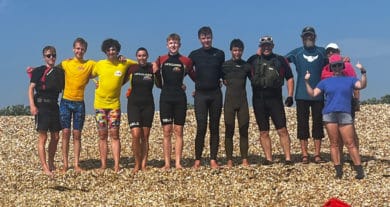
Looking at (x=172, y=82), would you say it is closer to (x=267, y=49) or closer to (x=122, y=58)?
(x=122, y=58)

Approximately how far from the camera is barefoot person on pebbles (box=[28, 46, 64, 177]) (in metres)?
9.97

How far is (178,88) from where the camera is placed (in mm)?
9742

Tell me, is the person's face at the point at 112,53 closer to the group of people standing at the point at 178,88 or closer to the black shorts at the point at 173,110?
the group of people standing at the point at 178,88

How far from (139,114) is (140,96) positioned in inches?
12.8

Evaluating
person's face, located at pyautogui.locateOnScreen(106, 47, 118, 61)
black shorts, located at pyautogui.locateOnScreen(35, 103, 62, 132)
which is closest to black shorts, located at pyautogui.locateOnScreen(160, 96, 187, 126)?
person's face, located at pyautogui.locateOnScreen(106, 47, 118, 61)

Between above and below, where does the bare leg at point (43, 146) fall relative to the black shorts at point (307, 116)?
below

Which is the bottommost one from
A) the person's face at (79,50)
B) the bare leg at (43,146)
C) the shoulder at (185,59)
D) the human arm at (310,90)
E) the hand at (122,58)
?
the bare leg at (43,146)

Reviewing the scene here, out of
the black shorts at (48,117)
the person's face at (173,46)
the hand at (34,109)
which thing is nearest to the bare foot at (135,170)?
the black shorts at (48,117)

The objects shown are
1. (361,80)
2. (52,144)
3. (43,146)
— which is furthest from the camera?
(52,144)

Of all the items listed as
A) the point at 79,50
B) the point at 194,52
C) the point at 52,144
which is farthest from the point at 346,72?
the point at 52,144

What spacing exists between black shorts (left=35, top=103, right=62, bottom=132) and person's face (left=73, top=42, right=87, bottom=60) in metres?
1.01

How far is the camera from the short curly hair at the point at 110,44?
9742 mm

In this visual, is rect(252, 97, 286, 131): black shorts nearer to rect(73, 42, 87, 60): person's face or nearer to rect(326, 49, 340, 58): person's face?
rect(326, 49, 340, 58): person's face

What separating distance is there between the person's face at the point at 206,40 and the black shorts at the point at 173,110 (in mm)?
996
